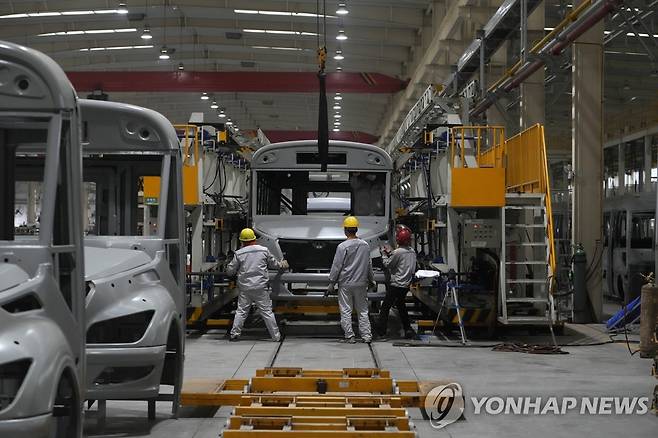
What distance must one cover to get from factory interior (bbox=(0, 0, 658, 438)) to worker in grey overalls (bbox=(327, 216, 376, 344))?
0.03m

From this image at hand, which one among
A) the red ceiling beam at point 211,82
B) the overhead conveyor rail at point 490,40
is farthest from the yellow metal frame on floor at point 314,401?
the red ceiling beam at point 211,82

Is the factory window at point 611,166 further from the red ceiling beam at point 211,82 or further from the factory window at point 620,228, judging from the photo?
the factory window at point 620,228

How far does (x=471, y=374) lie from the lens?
1081 centimetres

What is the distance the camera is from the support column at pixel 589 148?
16641mm

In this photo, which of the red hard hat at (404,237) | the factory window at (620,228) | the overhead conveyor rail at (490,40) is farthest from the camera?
the factory window at (620,228)

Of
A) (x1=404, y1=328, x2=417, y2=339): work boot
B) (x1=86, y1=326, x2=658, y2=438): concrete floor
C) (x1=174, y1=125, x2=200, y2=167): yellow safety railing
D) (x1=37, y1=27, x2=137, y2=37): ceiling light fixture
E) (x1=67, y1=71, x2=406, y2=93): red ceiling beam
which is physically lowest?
(x1=86, y1=326, x2=658, y2=438): concrete floor

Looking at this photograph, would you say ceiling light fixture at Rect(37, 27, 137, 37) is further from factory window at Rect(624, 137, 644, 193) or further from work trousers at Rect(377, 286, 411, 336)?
factory window at Rect(624, 137, 644, 193)

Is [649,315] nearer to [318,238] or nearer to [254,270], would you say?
[254,270]

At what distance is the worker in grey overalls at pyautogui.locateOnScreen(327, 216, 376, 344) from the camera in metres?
13.4

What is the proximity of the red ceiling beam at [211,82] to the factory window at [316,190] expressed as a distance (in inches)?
539

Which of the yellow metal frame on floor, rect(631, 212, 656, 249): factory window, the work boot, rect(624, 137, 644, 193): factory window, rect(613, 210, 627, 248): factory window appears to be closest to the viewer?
the yellow metal frame on floor

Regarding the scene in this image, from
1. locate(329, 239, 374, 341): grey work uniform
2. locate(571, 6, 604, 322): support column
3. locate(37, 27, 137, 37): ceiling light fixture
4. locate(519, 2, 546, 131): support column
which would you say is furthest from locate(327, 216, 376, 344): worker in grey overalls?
locate(37, 27, 137, 37): ceiling light fixture

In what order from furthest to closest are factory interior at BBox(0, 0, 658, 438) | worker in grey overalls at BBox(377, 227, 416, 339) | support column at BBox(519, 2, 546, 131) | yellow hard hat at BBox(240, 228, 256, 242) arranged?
support column at BBox(519, 2, 546, 131)
worker in grey overalls at BBox(377, 227, 416, 339)
yellow hard hat at BBox(240, 228, 256, 242)
factory interior at BBox(0, 0, 658, 438)

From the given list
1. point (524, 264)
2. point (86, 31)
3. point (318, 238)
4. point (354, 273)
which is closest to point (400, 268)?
point (354, 273)
